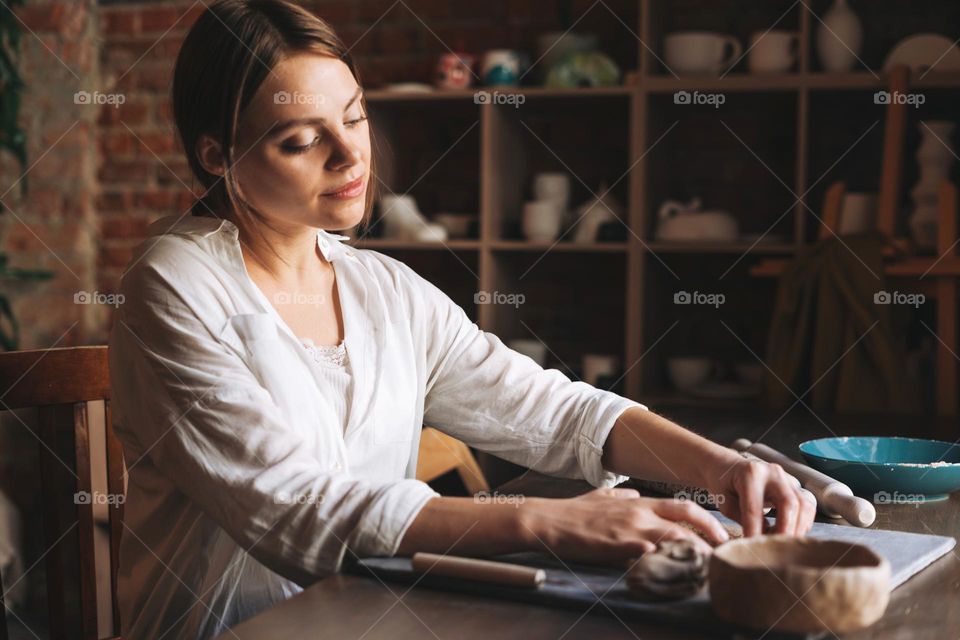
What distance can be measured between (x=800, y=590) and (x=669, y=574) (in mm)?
128

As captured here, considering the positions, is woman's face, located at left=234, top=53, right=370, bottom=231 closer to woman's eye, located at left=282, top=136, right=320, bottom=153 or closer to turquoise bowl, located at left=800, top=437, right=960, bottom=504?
woman's eye, located at left=282, top=136, right=320, bottom=153

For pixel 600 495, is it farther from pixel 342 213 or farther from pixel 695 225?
pixel 695 225

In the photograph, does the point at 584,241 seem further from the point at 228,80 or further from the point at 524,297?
the point at 228,80

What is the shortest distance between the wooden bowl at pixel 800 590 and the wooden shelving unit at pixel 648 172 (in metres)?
1.77

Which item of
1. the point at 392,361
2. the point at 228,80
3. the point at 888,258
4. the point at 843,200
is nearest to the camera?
the point at 228,80

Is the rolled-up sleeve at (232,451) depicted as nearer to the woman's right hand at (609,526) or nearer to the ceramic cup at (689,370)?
the woman's right hand at (609,526)

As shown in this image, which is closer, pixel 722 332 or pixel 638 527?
pixel 638 527

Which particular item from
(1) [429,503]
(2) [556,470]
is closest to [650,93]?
(2) [556,470]

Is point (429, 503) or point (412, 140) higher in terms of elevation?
point (412, 140)

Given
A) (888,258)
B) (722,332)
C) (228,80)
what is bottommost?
(722,332)

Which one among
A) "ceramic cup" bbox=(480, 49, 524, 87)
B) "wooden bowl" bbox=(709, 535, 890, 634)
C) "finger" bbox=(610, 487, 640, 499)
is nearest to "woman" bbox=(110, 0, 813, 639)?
"finger" bbox=(610, 487, 640, 499)

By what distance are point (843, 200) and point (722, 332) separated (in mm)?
519

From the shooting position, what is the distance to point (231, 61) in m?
1.13

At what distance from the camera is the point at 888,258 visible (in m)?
2.26
